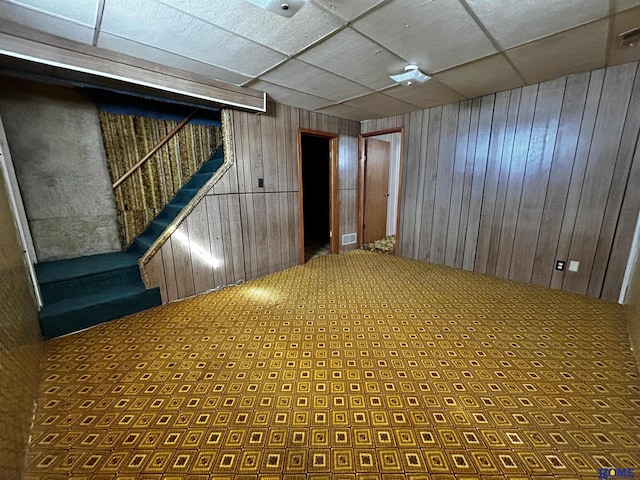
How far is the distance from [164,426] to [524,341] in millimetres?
2656

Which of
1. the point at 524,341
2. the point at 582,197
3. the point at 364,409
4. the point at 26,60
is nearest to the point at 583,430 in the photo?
the point at 524,341

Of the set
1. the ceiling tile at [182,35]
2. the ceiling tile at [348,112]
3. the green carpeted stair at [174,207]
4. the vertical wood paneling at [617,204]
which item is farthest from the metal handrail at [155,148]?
the vertical wood paneling at [617,204]

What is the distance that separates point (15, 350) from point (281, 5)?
8.19ft

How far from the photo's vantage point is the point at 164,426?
1427 mm

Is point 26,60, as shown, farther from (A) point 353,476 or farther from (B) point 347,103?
(A) point 353,476

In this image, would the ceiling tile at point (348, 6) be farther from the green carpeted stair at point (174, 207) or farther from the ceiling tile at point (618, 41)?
the green carpeted stair at point (174, 207)

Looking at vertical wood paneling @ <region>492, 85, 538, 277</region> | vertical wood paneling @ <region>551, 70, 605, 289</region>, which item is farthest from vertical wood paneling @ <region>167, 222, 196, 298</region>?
vertical wood paneling @ <region>551, 70, 605, 289</region>

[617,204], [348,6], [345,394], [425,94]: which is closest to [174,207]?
[348,6]

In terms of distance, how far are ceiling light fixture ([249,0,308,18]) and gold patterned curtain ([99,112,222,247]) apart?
255 centimetres

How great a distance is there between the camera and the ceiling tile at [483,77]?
2393mm

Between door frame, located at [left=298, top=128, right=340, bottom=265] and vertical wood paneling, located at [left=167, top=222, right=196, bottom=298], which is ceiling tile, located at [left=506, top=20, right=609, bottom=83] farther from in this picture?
vertical wood paneling, located at [left=167, top=222, right=196, bottom=298]

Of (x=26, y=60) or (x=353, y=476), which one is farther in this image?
(x=26, y=60)

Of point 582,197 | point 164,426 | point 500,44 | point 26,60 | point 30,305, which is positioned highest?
point 500,44

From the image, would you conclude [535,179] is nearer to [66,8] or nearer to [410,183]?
[410,183]
